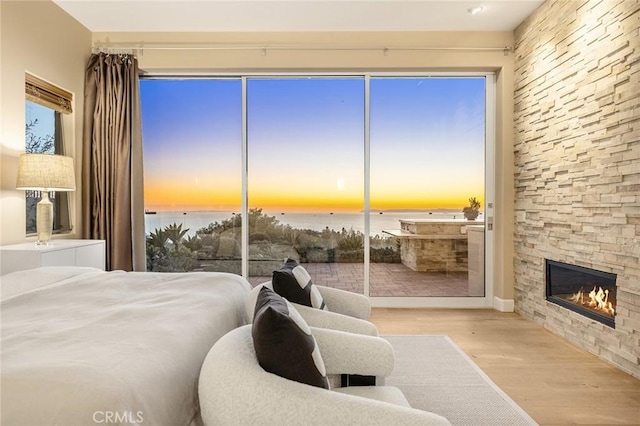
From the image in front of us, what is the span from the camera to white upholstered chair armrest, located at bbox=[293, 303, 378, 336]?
184 centimetres

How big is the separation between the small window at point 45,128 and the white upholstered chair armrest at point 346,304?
265cm

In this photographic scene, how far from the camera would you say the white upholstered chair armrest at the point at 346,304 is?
2400 millimetres

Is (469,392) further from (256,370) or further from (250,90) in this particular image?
(250,90)

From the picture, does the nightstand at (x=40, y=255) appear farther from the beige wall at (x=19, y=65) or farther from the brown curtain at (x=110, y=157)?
the brown curtain at (x=110, y=157)

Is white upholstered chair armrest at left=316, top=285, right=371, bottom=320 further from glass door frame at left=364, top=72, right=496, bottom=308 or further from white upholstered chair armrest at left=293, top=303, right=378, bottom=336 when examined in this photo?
glass door frame at left=364, top=72, right=496, bottom=308

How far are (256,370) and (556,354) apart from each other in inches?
111

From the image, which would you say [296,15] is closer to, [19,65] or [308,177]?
[308,177]

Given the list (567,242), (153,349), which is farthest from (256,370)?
(567,242)

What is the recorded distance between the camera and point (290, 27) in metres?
4.09

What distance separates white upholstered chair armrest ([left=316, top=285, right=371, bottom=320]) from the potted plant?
2487 millimetres

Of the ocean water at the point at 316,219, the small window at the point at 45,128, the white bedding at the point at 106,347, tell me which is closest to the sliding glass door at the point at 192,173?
the ocean water at the point at 316,219

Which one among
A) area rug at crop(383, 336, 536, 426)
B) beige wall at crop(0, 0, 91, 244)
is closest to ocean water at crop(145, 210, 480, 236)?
beige wall at crop(0, 0, 91, 244)

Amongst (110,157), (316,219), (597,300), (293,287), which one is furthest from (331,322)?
(110,157)

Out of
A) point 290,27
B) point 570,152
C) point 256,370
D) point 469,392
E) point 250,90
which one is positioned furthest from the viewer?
point 250,90
